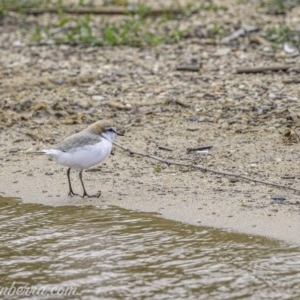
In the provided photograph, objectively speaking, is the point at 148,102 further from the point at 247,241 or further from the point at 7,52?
the point at 247,241

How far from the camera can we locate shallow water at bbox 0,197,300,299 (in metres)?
6.04

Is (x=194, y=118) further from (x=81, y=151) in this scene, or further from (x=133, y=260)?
(x=133, y=260)

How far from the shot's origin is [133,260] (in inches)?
258

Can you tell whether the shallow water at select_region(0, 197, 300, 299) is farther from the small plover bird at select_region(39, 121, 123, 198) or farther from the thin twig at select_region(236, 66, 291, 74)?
the thin twig at select_region(236, 66, 291, 74)

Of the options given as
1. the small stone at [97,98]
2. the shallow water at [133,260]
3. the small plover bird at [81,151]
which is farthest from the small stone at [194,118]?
the shallow water at [133,260]

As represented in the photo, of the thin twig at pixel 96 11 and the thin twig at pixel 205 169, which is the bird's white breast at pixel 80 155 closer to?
the thin twig at pixel 205 169

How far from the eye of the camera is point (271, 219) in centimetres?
695

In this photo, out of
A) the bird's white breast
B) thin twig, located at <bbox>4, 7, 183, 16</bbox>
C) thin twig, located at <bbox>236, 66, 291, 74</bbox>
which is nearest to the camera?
the bird's white breast

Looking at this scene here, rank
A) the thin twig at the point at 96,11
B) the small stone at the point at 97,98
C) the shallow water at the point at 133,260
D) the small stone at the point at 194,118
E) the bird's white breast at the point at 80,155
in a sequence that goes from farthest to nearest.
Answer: the thin twig at the point at 96,11 → the small stone at the point at 97,98 → the small stone at the point at 194,118 → the bird's white breast at the point at 80,155 → the shallow water at the point at 133,260

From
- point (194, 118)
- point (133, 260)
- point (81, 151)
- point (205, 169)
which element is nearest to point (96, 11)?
point (194, 118)

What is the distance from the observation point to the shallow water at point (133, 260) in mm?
6043

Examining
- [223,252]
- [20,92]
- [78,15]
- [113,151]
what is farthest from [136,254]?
[78,15]

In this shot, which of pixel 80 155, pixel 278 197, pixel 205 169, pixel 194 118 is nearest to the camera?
pixel 278 197

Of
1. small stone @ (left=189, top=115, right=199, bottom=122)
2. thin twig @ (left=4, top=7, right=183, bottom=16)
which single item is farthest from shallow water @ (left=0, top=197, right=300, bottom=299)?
thin twig @ (left=4, top=7, right=183, bottom=16)
